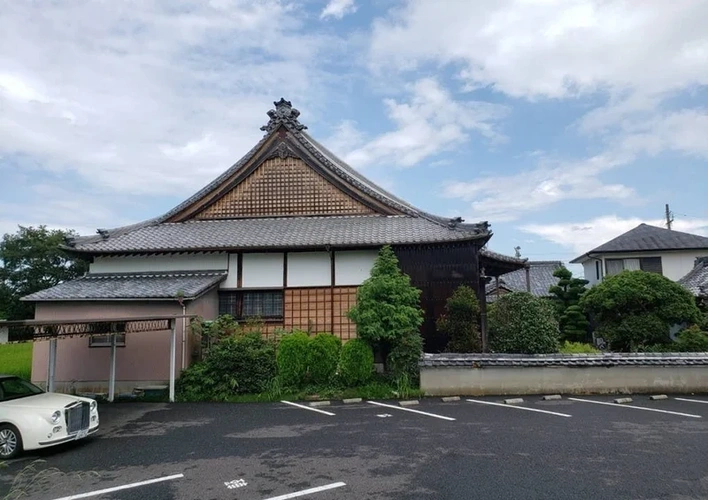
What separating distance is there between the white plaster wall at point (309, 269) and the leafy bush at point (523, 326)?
508cm

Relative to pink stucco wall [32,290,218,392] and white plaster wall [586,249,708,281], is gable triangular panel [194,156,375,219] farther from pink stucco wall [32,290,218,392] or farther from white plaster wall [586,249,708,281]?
white plaster wall [586,249,708,281]

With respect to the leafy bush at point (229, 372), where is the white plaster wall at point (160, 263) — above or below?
above

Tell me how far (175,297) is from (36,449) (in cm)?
509

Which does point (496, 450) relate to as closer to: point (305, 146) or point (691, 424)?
point (691, 424)

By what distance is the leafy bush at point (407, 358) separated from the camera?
37.2ft

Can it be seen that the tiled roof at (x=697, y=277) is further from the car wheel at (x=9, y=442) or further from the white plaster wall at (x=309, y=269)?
the car wheel at (x=9, y=442)

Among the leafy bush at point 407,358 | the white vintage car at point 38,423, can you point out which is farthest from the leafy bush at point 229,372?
the white vintage car at point 38,423

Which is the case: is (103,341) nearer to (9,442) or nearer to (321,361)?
(9,442)

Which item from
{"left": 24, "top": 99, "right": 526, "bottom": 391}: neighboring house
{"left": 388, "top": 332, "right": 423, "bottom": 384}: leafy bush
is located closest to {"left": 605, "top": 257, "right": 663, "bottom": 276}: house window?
{"left": 24, "top": 99, "right": 526, "bottom": 391}: neighboring house

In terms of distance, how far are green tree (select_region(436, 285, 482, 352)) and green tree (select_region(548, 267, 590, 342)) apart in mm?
8182

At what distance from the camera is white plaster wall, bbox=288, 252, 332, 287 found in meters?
13.9

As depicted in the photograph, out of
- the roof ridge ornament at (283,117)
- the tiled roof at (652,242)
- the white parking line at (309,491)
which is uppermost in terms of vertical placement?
the roof ridge ornament at (283,117)

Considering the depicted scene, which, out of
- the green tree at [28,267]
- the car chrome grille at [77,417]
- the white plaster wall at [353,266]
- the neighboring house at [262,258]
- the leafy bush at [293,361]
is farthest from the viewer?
the green tree at [28,267]

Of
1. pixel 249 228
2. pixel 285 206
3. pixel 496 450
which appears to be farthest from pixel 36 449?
pixel 285 206
